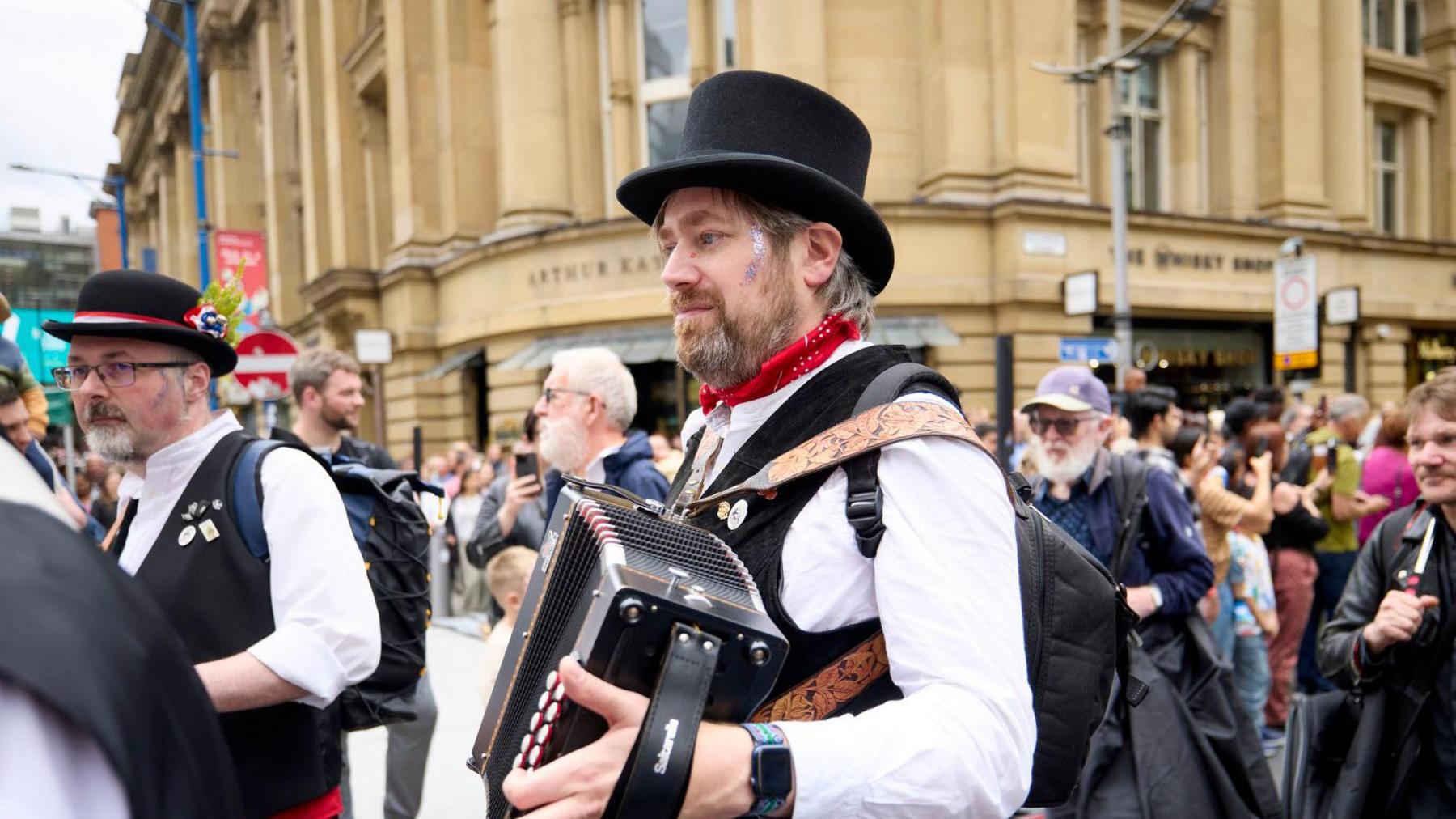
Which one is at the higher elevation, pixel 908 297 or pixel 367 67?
pixel 367 67

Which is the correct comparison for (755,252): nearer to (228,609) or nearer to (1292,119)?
(228,609)

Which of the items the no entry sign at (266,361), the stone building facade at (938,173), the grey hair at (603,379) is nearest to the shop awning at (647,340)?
the stone building facade at (938,173)

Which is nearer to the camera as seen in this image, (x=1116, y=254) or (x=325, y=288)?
(x=1116, y=254)

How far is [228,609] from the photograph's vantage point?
97.3 inches

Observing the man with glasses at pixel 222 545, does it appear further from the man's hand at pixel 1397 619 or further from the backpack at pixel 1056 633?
the man's hand at pixel 1397 619

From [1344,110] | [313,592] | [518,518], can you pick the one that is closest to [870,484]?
[313,592]

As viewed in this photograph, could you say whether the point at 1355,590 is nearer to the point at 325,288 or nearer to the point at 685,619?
the point at 685,619

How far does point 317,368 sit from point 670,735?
4.66 metres

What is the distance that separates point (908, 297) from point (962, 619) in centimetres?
1380

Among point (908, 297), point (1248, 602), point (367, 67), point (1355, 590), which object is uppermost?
point (367, 67)

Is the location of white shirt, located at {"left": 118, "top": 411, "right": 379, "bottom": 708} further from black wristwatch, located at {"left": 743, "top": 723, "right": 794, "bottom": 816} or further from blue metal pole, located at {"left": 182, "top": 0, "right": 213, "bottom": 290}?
blue metal pole, located at {"left": 182, "top": 0, "right": 213, "bottom": 290}

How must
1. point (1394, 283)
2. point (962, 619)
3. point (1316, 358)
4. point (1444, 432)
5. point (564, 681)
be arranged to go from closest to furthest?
point (564, 681) → point (962, 619) → point (1444, 432) → point (1316, 358) → point (1394, 283)

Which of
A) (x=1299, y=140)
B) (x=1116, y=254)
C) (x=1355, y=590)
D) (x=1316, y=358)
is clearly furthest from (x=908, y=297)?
(x=1355, y=590)

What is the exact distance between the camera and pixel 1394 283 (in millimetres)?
19359
